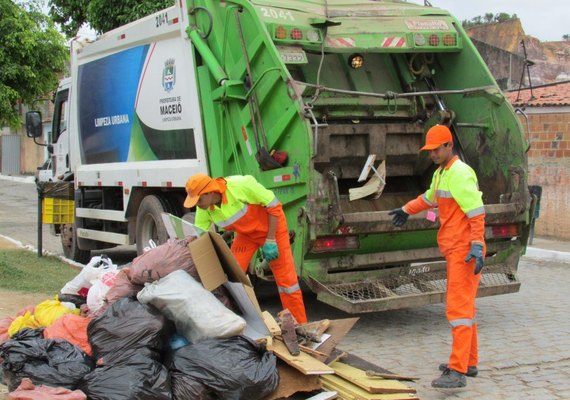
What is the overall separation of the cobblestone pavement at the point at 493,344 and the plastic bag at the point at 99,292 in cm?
165

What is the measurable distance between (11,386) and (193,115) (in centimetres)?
325

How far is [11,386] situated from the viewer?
404 centimetres

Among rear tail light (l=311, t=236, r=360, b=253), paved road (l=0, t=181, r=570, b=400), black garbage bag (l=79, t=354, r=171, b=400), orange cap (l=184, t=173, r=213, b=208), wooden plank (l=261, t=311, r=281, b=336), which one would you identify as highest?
orange cap (l=184, t=173, r=213, b=208)

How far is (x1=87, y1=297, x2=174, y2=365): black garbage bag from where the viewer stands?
4012 mm

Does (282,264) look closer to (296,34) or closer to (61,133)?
(296,34)

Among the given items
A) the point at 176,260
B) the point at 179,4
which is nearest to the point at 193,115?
the point at 179,4

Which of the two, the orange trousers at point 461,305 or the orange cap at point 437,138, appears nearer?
the orange trousers at point 461,305

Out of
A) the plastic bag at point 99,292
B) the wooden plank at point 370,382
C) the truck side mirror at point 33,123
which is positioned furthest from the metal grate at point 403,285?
the truck side mirror at point 33,123

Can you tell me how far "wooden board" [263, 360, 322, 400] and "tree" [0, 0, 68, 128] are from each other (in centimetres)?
873

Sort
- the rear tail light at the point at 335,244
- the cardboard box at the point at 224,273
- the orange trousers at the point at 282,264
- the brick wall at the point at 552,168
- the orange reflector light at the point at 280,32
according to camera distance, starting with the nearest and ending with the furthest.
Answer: the cardboard box at the point at 224,273 → the orange trousers at the point at 282,264 → the rear tail light at the point at 335,244 → the orange reflector light at the point at 280,32 → the brick wall at the point at 552,168

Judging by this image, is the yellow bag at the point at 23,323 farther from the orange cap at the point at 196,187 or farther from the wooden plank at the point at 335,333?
the wooden plank at the point at 335,333

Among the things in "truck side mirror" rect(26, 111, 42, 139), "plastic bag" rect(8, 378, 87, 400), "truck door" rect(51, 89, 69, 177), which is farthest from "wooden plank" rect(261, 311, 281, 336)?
"truck side mirror" rect(26, 111, 42, 139)

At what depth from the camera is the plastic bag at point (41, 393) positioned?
3.68 meters

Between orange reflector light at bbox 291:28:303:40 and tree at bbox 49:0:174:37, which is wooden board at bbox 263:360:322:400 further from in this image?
tree at bbox 49:0:174:37
